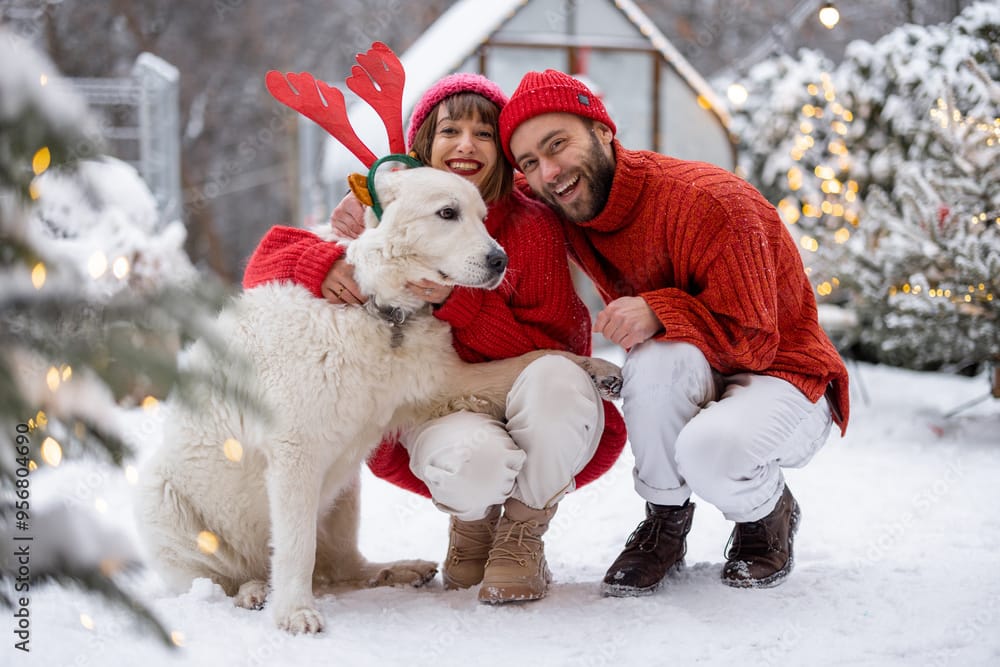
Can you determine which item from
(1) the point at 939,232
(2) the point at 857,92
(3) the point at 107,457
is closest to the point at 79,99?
(3) the point at 107,457

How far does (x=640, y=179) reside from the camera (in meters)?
2.27

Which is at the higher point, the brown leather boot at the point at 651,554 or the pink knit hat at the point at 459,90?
the pink knit hat at the point at 459,90

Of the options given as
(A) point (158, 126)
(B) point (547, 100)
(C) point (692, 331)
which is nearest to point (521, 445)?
(C) point (692, 331)

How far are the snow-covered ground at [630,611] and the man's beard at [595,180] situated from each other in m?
1.05

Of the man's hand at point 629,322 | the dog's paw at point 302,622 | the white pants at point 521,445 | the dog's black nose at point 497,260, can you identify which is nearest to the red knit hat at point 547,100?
the dog's black nose at point 497,260

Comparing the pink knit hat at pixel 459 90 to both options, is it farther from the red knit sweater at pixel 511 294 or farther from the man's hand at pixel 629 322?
the man's hand at pixel 629 322

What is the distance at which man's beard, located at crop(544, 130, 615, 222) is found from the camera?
227 centimetres

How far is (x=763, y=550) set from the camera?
2289 millimetres

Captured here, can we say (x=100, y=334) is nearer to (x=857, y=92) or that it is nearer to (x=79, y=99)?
(x=79, y=99)

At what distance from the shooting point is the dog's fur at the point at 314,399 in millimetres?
2051

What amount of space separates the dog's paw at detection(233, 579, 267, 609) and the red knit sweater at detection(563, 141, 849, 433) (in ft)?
4.13

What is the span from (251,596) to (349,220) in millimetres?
1080

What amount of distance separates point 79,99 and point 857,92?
22.4ft

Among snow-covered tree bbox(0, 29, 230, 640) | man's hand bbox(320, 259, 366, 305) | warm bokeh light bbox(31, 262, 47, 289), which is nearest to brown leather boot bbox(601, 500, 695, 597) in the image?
man's hand bbox(320, 259, 366, 305)
